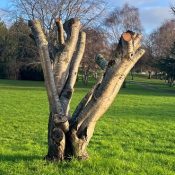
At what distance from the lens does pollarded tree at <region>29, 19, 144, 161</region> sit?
677 cm

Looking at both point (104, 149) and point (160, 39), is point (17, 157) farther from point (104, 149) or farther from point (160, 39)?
point (160, 39)

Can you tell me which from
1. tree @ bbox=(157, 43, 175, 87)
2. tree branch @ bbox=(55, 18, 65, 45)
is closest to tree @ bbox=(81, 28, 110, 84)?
tree @ bbox=(157, 43, 175, 87)

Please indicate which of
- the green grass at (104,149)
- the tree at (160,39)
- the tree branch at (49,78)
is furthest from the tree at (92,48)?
the tree branch at (49,78)

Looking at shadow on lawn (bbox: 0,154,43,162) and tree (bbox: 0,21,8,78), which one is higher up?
tree (bbox: 0,21,8,78)

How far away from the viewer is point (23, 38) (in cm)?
6275

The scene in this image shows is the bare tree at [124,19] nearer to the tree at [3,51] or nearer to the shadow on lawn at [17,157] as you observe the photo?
the tree at [3,51]

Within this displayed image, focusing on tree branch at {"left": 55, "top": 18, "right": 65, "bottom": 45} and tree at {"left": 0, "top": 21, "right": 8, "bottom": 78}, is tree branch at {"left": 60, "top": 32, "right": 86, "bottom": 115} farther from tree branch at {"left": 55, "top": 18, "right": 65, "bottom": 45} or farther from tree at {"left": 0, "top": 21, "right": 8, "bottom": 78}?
tree at {"left": 0, "top": 21, "right": 8, "bottom": 78}

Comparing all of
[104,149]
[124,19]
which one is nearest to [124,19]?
[124,19]

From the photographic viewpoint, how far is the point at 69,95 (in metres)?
7.34

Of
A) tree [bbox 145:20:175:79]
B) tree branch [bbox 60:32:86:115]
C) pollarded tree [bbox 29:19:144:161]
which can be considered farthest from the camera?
tree [bbox 145:20:175:79]

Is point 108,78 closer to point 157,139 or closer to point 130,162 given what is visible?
Answer: point 130,162

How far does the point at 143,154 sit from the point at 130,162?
110 centimetres

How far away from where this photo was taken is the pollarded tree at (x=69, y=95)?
6.77 meters

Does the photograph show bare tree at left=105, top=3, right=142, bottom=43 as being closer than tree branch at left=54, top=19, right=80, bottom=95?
No
